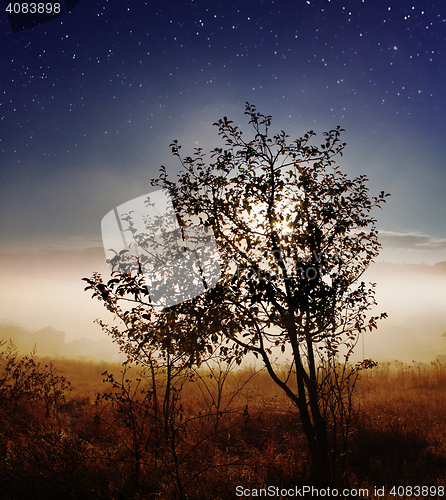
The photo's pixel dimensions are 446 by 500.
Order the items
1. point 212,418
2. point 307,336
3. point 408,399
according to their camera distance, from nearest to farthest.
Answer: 1. point 307,336
2. point 212,418
3. point 408,399

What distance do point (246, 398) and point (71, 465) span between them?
280 inches

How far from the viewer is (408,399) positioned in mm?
9695

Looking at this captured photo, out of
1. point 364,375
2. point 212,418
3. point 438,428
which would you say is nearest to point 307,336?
point 212,418

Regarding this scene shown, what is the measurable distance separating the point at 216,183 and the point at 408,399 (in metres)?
9.66

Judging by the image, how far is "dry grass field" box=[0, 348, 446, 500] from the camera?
4.32 metres

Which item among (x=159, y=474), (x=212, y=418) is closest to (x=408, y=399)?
(x=212, y=418)

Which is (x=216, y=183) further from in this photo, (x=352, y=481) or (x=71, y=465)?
(x=352, y=481)

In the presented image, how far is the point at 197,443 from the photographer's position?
459cm

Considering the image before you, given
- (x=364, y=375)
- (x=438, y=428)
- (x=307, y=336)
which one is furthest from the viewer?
(x=364, y=375)

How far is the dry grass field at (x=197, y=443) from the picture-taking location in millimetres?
4320

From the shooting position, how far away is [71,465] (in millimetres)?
4426

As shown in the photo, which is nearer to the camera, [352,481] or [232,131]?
[352,481]

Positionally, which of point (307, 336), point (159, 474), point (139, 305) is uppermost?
point (139, 305)

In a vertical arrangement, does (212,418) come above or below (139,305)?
below
